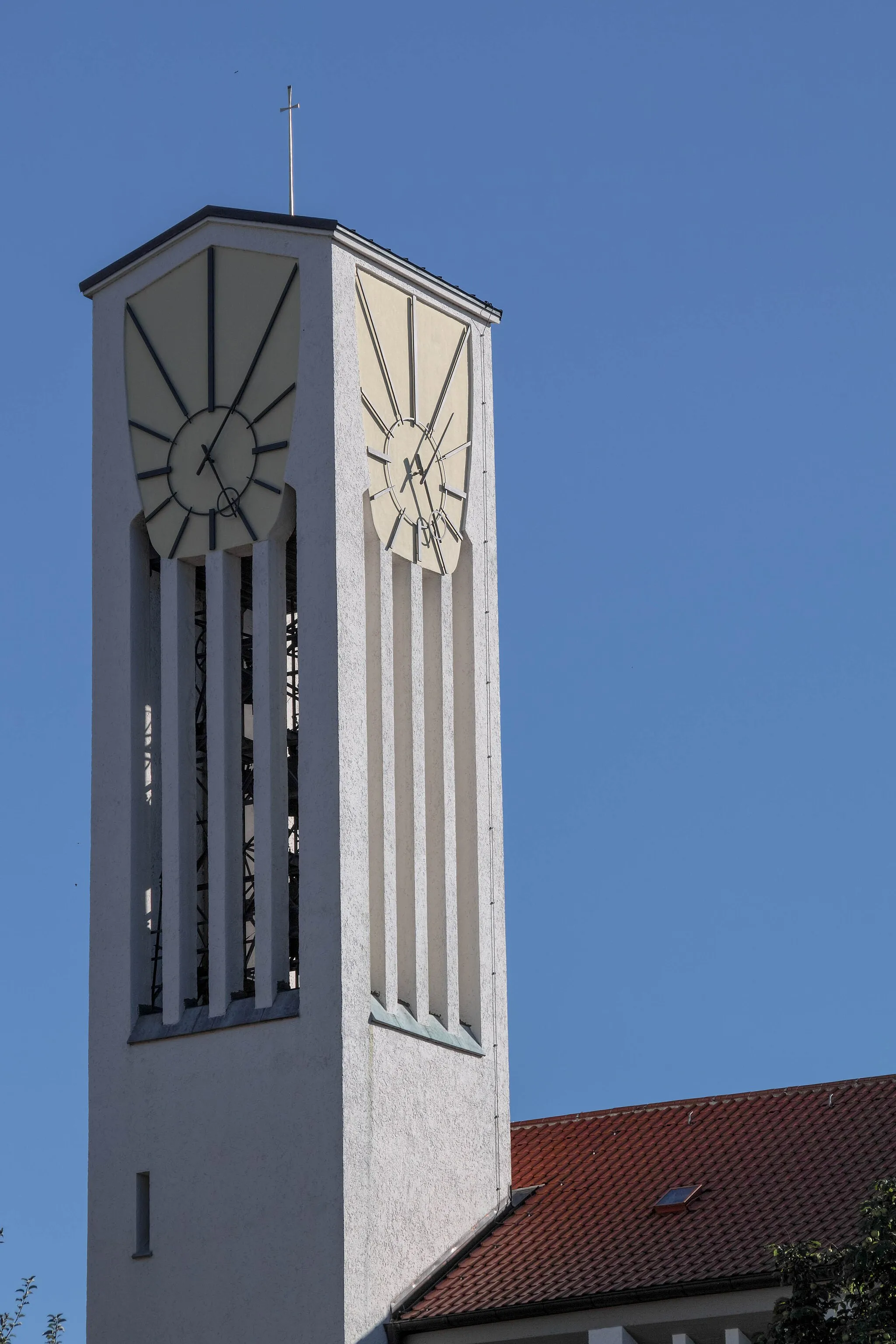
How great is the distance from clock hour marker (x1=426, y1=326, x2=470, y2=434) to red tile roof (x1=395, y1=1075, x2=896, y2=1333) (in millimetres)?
9566

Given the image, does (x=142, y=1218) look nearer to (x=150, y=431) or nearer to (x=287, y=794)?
(x=287, y=794)

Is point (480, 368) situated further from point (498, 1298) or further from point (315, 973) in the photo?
point (498, 1298)

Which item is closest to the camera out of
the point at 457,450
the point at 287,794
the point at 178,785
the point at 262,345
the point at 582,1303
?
the point at 582,1303

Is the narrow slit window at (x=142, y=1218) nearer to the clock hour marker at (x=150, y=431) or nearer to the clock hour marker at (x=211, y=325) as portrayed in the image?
the clock hour marker at (x=150, y=431)

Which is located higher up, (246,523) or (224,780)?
(246,523)

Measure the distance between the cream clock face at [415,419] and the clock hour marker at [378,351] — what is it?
0.01 m

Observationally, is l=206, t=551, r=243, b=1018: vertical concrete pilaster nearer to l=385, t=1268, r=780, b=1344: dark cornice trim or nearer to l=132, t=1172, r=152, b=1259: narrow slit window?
l=132, t=1172, r=152, b=1259: narrow slit window

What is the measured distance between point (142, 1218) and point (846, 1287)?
39.0 ft

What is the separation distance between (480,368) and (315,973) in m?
9.57

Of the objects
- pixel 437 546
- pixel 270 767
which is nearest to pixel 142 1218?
pixel 270 767

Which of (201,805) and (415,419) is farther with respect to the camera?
(415,419)

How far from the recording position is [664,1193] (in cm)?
3147

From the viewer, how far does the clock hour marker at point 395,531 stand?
1300 inches

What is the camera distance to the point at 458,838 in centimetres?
3388
